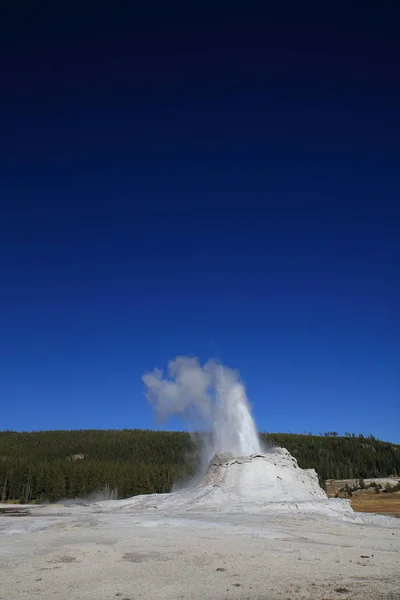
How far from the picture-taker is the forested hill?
Answer: 3024 inches

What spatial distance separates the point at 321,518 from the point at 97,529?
36.5ft

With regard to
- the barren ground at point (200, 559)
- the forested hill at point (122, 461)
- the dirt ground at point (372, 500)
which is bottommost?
the barren ground at point (200, 559)

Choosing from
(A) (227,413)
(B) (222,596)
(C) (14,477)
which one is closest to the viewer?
(B) (222,596)

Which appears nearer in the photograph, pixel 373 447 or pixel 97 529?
pixel 97 529

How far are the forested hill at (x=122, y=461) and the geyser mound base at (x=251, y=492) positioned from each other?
469 inches

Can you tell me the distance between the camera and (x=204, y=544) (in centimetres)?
1738

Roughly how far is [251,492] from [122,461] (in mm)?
77467

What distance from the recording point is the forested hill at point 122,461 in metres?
76.8

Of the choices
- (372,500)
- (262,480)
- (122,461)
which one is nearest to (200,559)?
(262,480)

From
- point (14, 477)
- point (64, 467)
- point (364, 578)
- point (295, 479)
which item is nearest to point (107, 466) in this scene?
point (64, 467)

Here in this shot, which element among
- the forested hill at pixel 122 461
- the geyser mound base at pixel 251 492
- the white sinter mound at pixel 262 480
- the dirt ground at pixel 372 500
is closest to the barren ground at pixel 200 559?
the geyser mound base at pixel 251 492

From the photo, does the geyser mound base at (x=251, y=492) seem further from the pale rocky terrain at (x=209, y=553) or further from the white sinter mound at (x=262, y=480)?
the pale rocky terrain at (x=209, y=553)

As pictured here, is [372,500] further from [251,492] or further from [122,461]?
[122,461]

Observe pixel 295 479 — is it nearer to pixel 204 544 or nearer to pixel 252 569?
pixel 204 544
